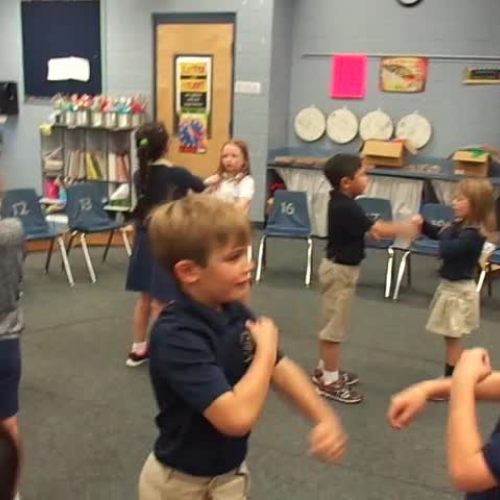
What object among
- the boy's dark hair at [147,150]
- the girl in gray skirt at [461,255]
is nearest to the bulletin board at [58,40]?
the boy's dark hair at [147,150]

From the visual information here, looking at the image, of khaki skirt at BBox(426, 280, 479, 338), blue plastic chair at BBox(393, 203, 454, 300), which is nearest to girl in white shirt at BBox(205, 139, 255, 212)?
khaki skirt at BBox(426, 280, 479, 338)

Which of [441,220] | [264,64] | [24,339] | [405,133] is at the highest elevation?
[264,64]

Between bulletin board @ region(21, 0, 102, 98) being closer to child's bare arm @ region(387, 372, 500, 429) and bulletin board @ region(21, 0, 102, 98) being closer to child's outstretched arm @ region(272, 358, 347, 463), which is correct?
child's outstretched arm @ region(272, 358, 347, 463)

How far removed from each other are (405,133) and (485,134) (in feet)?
2.54

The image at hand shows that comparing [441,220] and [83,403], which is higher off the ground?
[441,220]

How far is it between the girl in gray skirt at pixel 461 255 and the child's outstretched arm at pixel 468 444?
2.07m

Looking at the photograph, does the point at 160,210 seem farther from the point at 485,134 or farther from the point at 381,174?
the point at 485,134

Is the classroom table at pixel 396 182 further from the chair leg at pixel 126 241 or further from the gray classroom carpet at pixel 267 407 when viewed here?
the chair leg at pixel 126 241

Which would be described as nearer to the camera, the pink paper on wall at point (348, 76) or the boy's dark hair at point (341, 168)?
the boy's dark hair at point (341, 168)

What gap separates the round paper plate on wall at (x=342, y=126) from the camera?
23.4ft

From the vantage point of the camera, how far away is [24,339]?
413 cm

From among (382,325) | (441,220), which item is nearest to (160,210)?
(382,325)

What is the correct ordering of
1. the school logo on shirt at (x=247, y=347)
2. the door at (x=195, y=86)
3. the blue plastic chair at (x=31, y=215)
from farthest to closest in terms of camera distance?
the door at (x=195, y=86) < the blue plastic chair at (x=31, y=215) < the school logo on shirt at (x=247, y=347)

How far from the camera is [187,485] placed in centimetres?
144
